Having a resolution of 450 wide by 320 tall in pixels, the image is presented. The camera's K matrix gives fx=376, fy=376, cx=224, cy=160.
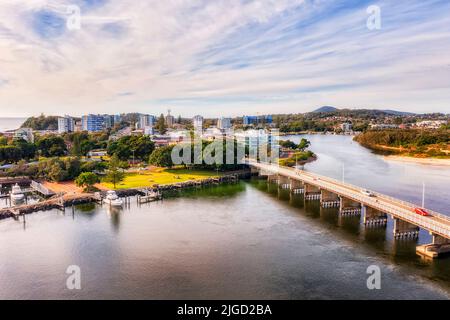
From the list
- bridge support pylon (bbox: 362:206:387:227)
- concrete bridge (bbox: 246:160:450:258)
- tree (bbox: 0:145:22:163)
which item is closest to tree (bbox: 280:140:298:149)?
concrete bridge (bbox: 246:160:450:258)

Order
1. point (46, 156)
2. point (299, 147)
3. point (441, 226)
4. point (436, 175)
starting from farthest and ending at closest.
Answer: point (299, 147) → point (46, 156) → point (436, 175) → point (441, 226)

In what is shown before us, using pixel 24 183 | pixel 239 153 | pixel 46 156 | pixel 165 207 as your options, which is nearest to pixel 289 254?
pixel 165 207

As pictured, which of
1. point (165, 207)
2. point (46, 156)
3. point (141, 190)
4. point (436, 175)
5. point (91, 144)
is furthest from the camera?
point (91, 144)

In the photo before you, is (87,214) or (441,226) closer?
(441,226)

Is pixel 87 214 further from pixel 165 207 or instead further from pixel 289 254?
pixel 289 254

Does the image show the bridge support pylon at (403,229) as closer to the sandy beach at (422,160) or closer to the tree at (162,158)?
the tree at (162,158)

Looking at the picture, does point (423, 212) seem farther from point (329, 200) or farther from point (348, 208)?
point (329, 200)

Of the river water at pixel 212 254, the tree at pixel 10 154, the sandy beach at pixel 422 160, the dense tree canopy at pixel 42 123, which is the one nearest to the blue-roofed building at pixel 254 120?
the dense tree canopy at pixel 42 123
